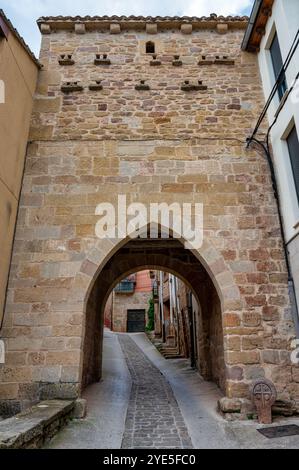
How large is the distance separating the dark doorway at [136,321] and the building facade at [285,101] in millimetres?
18116

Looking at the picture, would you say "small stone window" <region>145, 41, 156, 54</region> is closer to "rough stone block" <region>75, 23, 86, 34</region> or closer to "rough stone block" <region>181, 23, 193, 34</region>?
"rough stone block" <region>181, 23, 193, 34</region>

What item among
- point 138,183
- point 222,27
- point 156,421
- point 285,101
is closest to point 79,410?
point 156,421

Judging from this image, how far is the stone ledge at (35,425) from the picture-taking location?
7.79 feet

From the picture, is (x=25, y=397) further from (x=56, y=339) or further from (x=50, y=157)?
(x=50, y=157)

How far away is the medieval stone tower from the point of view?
13.9ft

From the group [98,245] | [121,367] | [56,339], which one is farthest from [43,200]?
[121,367]

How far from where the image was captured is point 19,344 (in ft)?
13.9

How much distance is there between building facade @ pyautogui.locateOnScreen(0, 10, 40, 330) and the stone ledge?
145 centimetres

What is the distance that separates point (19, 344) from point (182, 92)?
4.56 meters

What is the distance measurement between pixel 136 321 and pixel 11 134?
18.6m

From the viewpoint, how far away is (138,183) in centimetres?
503

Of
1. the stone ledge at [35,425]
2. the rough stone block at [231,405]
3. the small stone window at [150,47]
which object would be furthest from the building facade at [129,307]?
the stone ledge at [35,425]

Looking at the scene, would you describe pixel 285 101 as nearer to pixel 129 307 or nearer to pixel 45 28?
pixel 45 28

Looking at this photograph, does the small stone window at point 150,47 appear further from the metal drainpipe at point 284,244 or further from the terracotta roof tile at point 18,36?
the metal drainpipe at point 284,244
